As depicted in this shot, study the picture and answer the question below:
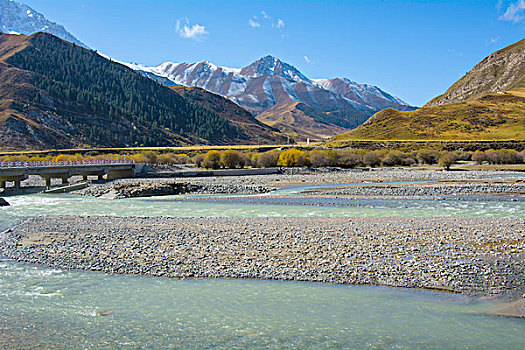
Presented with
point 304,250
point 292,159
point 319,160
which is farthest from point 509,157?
point 304,250

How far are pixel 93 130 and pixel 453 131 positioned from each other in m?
128

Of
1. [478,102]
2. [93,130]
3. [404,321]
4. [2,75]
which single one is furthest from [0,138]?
[478,102]

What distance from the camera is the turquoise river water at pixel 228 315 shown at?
1145cm

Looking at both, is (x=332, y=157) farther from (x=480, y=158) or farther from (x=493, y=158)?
(x=493, y=158)

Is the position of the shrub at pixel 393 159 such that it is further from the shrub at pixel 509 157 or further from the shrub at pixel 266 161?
the shrub at pixel 266 161

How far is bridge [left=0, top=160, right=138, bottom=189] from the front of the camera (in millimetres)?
54903

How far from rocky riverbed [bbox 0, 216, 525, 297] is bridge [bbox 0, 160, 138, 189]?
103 feet

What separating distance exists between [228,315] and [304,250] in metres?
7.04

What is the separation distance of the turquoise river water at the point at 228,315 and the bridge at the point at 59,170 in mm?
42280

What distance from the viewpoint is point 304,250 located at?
64.2ft

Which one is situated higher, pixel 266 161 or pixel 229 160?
pixel 229 160

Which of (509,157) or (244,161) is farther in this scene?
(509,157)

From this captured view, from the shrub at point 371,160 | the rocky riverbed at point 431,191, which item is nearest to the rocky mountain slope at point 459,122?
the shrub at point 371,160

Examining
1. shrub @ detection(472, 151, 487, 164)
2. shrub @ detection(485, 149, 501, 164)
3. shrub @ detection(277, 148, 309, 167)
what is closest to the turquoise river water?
shrub @ detection(277, 148, 309, 167)
